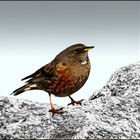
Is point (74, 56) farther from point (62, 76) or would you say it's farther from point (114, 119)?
point (114, 119)

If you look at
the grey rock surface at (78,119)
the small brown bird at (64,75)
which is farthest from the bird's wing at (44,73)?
the grey rock surface at (78,119)

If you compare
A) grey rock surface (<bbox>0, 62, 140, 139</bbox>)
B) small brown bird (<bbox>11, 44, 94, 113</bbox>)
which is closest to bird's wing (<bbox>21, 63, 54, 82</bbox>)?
small brown bird (<bbox>11, 44, 94, 113</bbox>)

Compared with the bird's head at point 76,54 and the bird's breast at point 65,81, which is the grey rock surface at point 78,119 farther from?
the bird's head at point 76,54

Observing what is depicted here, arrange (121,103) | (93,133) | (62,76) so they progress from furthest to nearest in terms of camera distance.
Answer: (62,76) < (121,103) < (93,133)

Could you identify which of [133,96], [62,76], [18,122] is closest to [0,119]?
[18,122]

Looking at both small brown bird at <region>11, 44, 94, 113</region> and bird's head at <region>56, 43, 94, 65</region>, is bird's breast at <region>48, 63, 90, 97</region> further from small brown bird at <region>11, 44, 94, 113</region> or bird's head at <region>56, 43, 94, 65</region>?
bird's head at <region>56, 43, 94, 65</region>

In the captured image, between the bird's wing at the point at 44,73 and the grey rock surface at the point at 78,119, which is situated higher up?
the bird's wing at the point at 44,73
